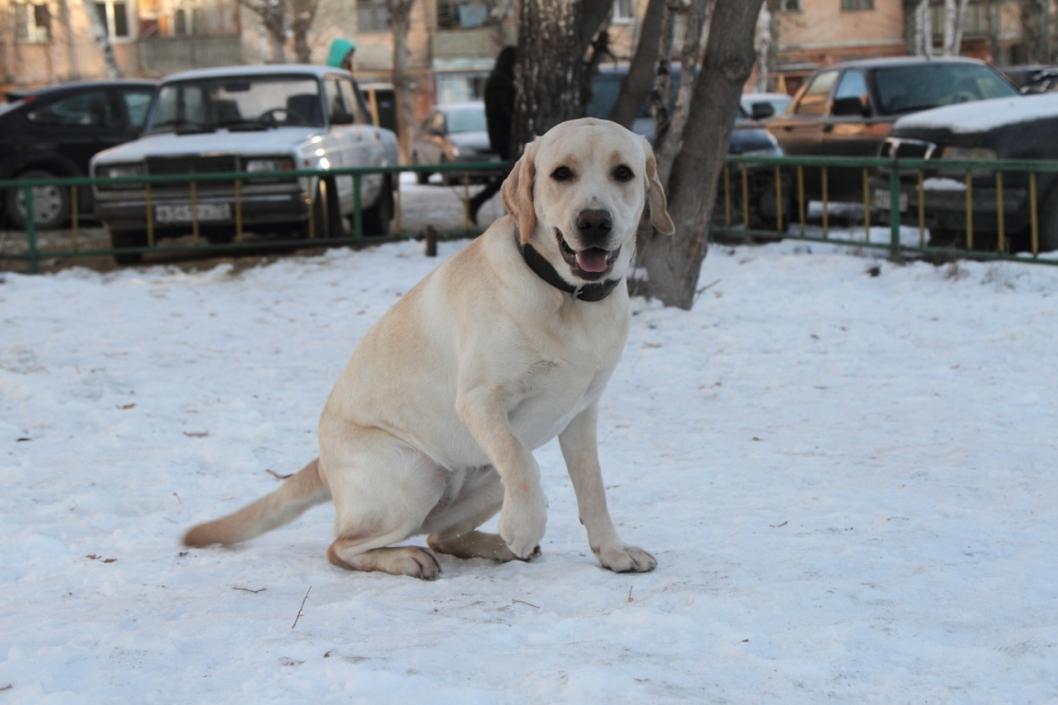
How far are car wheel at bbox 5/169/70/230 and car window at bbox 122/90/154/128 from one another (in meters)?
1.26

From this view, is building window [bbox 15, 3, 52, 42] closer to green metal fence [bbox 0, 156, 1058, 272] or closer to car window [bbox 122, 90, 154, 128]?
car window [bbox 122, 90, 154, 128]

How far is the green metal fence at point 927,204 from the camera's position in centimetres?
1029

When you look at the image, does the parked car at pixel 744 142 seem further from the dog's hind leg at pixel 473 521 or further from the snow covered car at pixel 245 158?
the dog's hind leg at pixel 473 521

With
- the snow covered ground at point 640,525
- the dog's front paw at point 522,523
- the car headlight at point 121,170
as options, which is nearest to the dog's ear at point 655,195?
the dog's front paw at point 522,523

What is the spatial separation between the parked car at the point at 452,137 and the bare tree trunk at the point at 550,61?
32.2ft

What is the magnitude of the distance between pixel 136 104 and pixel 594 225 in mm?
14173

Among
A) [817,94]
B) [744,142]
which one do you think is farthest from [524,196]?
[817,94]

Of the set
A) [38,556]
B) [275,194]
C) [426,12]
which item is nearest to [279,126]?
[275,194]

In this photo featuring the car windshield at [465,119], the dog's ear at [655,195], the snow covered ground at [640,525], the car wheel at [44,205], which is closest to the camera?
the snow covered ground at [640,525]

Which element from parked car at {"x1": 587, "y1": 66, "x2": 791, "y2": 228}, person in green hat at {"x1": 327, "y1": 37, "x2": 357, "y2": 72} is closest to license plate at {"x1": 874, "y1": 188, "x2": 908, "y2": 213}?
parked car at {"x1": 587, "y1": 66, "x2": 791, "y2": 228}

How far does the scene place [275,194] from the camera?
12281 millimetres

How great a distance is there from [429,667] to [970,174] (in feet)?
27.9

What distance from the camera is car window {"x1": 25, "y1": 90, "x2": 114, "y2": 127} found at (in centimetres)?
1630

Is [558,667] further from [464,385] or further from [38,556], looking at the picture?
[38,556]
